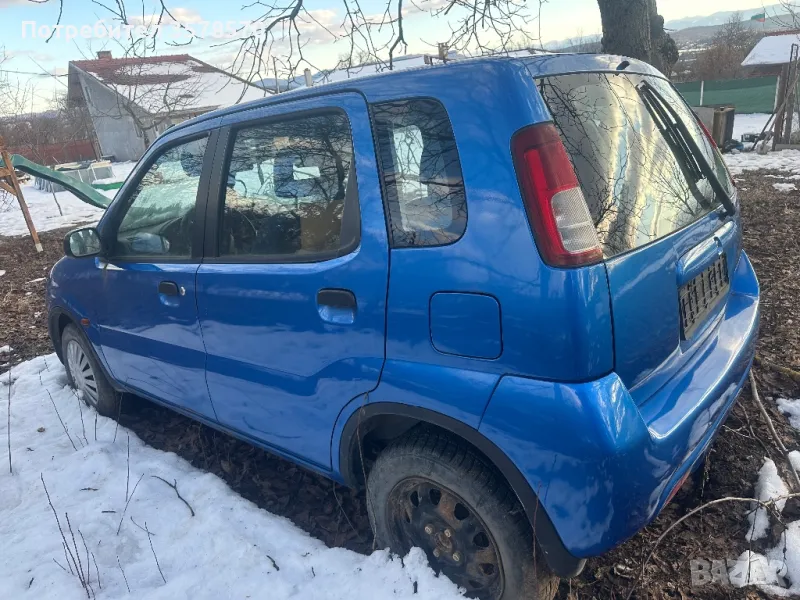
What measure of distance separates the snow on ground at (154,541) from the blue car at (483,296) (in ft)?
0.77

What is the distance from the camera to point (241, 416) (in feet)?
8.90

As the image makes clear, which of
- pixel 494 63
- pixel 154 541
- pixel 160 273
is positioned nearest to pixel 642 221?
pixel 494 63

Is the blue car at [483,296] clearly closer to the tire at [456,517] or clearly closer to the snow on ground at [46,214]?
the tire at [456,517]

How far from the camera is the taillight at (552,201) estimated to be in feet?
5.19

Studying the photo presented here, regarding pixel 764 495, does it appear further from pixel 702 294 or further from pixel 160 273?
pixel 160 273

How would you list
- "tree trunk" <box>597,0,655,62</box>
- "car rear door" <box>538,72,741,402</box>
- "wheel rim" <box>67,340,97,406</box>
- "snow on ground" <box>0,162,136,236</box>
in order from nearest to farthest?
"car rear door" <box>538,72,741,402</box>
"wheel rim" <box>67,340,97,406</box>
"tree trunk" <box>597,0,655,62</box>
"snow on ground" <box>0,162,136,236</box>

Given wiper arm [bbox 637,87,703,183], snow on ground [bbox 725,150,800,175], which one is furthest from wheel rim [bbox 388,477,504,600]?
snow on ground [bbox 725,150,800,175]

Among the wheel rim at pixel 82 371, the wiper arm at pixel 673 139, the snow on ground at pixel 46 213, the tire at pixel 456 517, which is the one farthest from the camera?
the snow on ground at pixel 46 213

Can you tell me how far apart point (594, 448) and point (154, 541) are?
6.99ft

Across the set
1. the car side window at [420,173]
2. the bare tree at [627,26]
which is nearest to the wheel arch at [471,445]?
the car side window at [420,173]

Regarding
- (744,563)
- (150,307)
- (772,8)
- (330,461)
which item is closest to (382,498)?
(330,461)

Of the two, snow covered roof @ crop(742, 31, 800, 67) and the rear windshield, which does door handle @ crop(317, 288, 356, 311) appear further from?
snow covered roof @ crop(742, 31, 800, 67)

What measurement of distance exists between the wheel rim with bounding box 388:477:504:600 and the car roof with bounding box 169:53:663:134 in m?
1.40

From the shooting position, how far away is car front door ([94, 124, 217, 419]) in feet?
8.96
